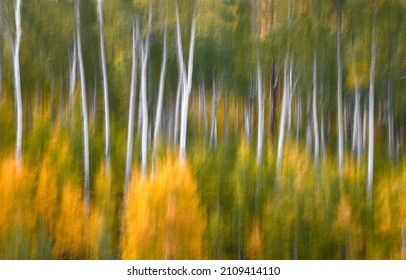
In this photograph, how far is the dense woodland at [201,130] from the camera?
3387 millimetres

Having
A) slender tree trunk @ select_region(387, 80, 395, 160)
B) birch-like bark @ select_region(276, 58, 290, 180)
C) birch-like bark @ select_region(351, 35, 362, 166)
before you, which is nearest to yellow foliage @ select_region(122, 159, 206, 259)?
birch-like bark @ select_region(276, 58, 290, 180)

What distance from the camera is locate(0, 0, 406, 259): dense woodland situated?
3.39 metres

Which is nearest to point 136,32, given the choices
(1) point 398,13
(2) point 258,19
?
(2) point 258,19

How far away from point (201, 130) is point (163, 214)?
59 cm

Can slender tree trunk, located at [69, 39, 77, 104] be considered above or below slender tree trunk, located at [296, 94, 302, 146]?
above

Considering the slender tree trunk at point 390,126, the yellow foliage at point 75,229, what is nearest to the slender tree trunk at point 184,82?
the yellow foliage at point 75,229

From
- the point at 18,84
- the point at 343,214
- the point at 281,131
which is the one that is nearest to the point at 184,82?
the point at 281,131

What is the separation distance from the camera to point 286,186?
3.40 metres

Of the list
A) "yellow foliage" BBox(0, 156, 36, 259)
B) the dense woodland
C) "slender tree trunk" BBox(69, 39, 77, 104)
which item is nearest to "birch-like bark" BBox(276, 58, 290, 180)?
the dense woodland

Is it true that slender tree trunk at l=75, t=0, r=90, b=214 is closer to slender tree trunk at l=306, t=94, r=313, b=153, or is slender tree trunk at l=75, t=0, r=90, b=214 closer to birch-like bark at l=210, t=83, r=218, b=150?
birch-like bark at l=210, t=83, r=218, b=150

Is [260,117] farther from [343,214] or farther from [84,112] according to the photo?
[84,112]

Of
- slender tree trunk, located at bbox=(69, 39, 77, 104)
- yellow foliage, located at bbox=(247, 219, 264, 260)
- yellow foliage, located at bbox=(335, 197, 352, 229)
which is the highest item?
slender tree trunk, located at bbox=(69, 39, 77, 104)

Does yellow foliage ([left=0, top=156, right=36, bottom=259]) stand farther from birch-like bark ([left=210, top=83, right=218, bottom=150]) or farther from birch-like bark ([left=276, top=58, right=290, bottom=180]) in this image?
birch-like bark ([left=276, top=58, right=290, bottom=180])

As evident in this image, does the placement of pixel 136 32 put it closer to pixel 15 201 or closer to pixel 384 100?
pixel 15 201
